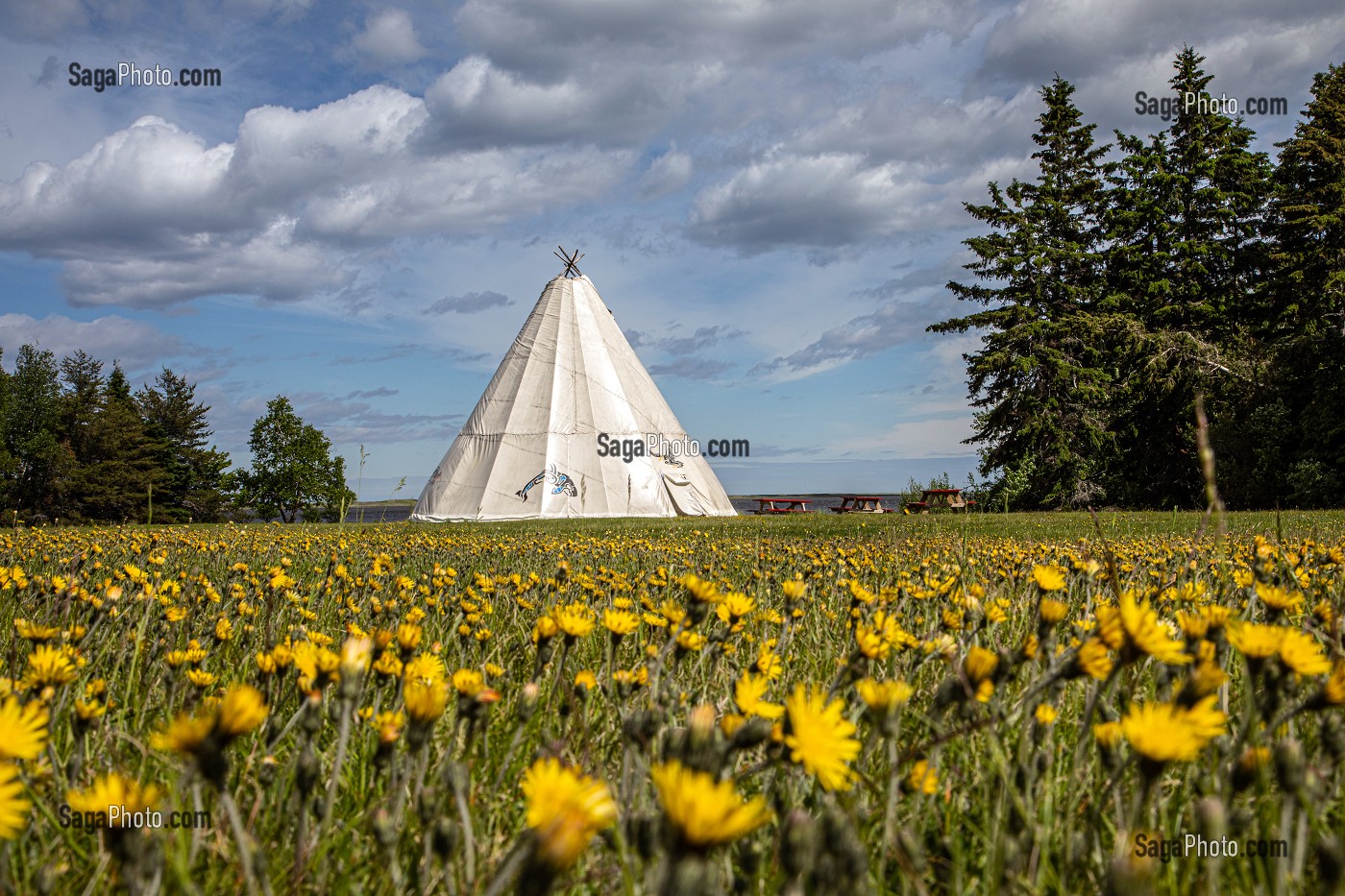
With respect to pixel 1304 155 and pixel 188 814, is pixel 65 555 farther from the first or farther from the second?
pixel 1304 155

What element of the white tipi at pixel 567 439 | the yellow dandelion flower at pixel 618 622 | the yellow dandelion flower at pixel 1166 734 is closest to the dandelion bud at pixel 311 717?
the yellow dandelion flower at pixel 618 622

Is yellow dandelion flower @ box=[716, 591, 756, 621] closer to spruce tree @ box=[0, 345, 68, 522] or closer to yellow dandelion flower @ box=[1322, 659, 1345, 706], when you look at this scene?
yellow dandelion flower @ box=[1322, 659, 1345, 706]

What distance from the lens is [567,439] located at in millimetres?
24828

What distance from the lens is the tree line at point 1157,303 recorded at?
25.9 meters

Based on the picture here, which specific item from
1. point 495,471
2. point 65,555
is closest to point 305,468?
point 495,471

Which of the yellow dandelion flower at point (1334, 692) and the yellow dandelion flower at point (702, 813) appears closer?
the yellow dandelion flower at point (702, 813)

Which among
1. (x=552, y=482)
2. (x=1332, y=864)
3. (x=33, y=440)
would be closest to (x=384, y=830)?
(x=1332, y=864)

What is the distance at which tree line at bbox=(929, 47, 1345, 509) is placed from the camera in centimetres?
2588

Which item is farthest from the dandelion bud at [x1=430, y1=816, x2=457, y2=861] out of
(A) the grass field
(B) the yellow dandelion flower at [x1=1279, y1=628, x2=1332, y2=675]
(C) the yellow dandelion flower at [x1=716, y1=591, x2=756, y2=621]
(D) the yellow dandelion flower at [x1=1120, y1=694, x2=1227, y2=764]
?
(B) the yellow dandelion flower at [x1=1279, y1=628, x2=1332, y2=675]

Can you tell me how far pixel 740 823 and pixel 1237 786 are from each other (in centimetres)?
90

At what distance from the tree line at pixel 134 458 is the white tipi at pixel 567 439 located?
16.5 metres

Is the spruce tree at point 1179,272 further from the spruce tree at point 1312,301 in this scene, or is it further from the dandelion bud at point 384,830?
the dandelion bud at point 384,830

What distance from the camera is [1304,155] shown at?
85.7 feet

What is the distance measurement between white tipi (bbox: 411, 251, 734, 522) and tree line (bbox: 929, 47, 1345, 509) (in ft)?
41.3
